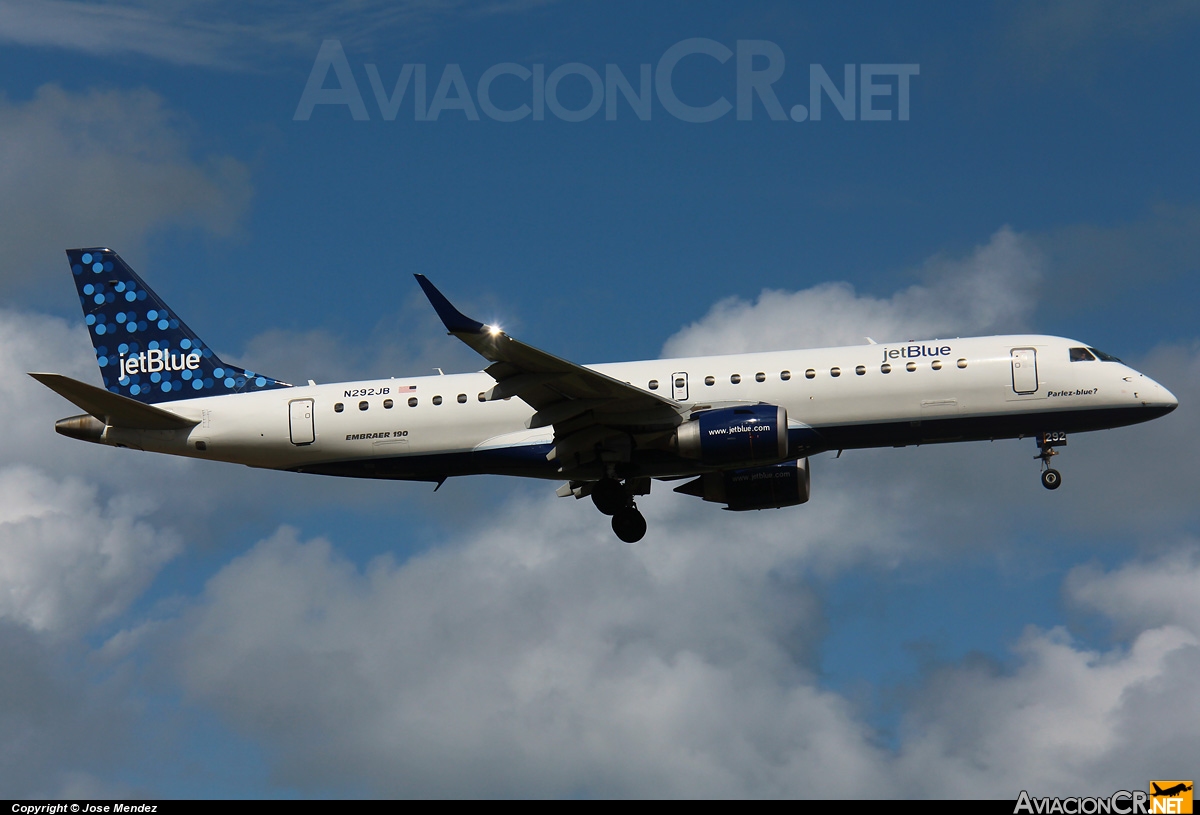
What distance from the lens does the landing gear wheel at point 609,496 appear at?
1628 inches

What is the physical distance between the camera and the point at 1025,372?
3938 cm

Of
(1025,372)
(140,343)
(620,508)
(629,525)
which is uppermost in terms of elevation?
(140,343)

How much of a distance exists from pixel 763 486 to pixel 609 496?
15.9 ft

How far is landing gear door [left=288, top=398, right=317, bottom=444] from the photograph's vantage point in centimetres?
4166

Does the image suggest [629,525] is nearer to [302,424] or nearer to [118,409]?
[302,424]

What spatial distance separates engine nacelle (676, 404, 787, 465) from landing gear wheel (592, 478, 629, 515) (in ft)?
11.0

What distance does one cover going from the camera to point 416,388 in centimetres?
4153

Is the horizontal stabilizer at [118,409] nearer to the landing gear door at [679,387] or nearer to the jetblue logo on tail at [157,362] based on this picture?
the jetblue logo on tail at [157,362]

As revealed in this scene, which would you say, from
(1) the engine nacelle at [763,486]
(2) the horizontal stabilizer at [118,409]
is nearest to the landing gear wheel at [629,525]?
(1) the engine nacelle at [763,486]

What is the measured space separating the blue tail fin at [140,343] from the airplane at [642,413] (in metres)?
0.18

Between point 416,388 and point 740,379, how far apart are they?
9205 mm

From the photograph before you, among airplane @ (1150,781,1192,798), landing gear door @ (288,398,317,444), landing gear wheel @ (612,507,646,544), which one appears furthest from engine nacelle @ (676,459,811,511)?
airplane @ (1150,781,1192,798)

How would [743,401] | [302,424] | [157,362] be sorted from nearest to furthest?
[743,401]
[302,424]
[157,362]

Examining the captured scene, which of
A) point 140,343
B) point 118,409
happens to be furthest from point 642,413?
point 140,343
